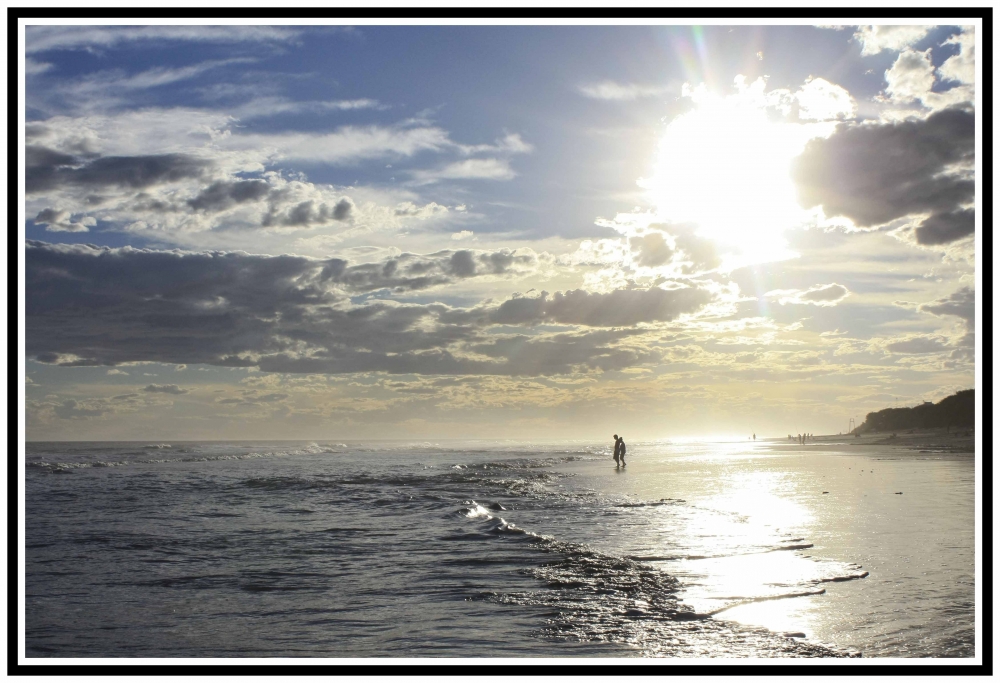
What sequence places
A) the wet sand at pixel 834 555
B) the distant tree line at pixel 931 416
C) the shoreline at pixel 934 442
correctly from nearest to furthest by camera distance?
the wet sand at pixel 834 555 → the shoreline at pixel 934 442 → the distant tree line at pixel 931 416

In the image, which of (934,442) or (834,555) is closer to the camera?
(834,555)

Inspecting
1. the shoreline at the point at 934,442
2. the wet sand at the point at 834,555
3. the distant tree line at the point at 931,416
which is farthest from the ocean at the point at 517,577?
the distant tree line at the point at 931,416

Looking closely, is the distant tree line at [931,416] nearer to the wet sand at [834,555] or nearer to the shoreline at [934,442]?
the shoreline at [934,442]

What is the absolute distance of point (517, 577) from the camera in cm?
1096

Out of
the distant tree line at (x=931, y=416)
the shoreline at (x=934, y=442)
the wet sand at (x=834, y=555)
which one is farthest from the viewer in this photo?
the distant tree line at (x=931, y=416)

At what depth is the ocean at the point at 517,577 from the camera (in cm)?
777

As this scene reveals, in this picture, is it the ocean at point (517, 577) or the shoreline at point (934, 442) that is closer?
the ocean at point (517, 577)

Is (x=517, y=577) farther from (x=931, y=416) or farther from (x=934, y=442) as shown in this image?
(x=931, y=416)

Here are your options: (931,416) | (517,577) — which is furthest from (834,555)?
(931,416)

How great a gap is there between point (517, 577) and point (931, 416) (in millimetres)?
113468

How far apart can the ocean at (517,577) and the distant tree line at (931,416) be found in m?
74.6
